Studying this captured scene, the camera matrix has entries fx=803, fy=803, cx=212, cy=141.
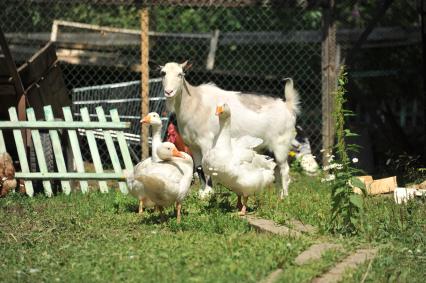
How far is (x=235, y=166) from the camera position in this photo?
8070 millimetres

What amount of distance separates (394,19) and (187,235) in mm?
9659

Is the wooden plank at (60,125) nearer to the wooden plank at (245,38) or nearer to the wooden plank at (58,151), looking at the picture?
the wooden plank at (58,151)

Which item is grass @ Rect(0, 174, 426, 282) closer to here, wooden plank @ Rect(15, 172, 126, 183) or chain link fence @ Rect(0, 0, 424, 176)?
wooden plank @ Rect(15, 172, 126, 183)

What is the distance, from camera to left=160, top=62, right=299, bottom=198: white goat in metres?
9.97

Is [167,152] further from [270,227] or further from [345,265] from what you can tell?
[345,265]

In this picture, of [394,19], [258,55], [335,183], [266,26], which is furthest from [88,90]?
[335,183]

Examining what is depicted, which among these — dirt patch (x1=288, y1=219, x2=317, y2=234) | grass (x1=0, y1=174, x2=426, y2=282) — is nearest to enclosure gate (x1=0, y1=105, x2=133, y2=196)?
grass (x1=0, y1=174, x2=426, y2=282)

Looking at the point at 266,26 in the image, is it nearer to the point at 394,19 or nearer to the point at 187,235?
the point at 394,19

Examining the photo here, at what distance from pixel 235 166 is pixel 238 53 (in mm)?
8277

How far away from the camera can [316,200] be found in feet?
30.6

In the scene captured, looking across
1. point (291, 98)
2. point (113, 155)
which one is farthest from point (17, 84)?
point (291, 98)

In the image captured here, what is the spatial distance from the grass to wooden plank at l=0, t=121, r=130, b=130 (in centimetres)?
119

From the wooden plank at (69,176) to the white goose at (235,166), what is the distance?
2.25 meters

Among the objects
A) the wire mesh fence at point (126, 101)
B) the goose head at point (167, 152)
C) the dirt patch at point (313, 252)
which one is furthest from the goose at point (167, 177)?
the wire mesh fence at point (126, 101)
